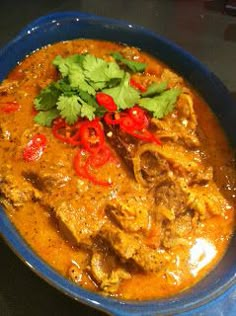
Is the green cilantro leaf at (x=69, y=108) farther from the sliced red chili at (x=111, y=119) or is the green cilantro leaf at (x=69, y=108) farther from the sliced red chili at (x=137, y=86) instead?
the sliced red chili at (x=137, y=86)

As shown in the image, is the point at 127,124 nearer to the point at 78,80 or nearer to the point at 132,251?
the point at 78,80

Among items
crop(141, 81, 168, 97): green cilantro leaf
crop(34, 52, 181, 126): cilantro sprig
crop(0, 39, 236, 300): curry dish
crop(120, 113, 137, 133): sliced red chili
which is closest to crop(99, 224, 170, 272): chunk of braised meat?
crop(0, 39, 236, 300): curry dish

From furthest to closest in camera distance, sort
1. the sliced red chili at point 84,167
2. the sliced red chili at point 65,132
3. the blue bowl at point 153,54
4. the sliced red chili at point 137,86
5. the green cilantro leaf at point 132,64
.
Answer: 1. the green cilantro leaf at point 132,64
2. the sliced red chili at point 137,86
3. the sliced red chili at point 65,132
4. the sliced red chili at point 84,167
5. the blue bowl at point 153,54

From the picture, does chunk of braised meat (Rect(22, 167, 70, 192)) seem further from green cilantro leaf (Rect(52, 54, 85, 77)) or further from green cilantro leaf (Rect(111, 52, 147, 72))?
green cilantro leaf (Rect(111, 52, 147, 72))

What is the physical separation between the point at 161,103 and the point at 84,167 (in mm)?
724

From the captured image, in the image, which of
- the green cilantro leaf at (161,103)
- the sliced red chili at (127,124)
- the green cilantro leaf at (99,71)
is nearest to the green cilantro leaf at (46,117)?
the green cilantro leaf at (99,71)

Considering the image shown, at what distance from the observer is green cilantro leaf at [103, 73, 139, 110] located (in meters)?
3.07

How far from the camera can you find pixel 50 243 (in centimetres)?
275

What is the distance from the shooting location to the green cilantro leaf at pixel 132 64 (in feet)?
11.7

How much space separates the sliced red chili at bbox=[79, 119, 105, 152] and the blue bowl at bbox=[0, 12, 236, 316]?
71 centimetres

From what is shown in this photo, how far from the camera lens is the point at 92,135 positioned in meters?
3.06

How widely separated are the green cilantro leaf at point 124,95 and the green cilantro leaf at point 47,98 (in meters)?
0.35

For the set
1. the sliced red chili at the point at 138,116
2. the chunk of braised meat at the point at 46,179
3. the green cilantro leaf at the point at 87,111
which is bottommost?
the chunk of braised meat at the point at 46,179

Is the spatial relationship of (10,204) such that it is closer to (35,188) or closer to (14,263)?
(35,188)
